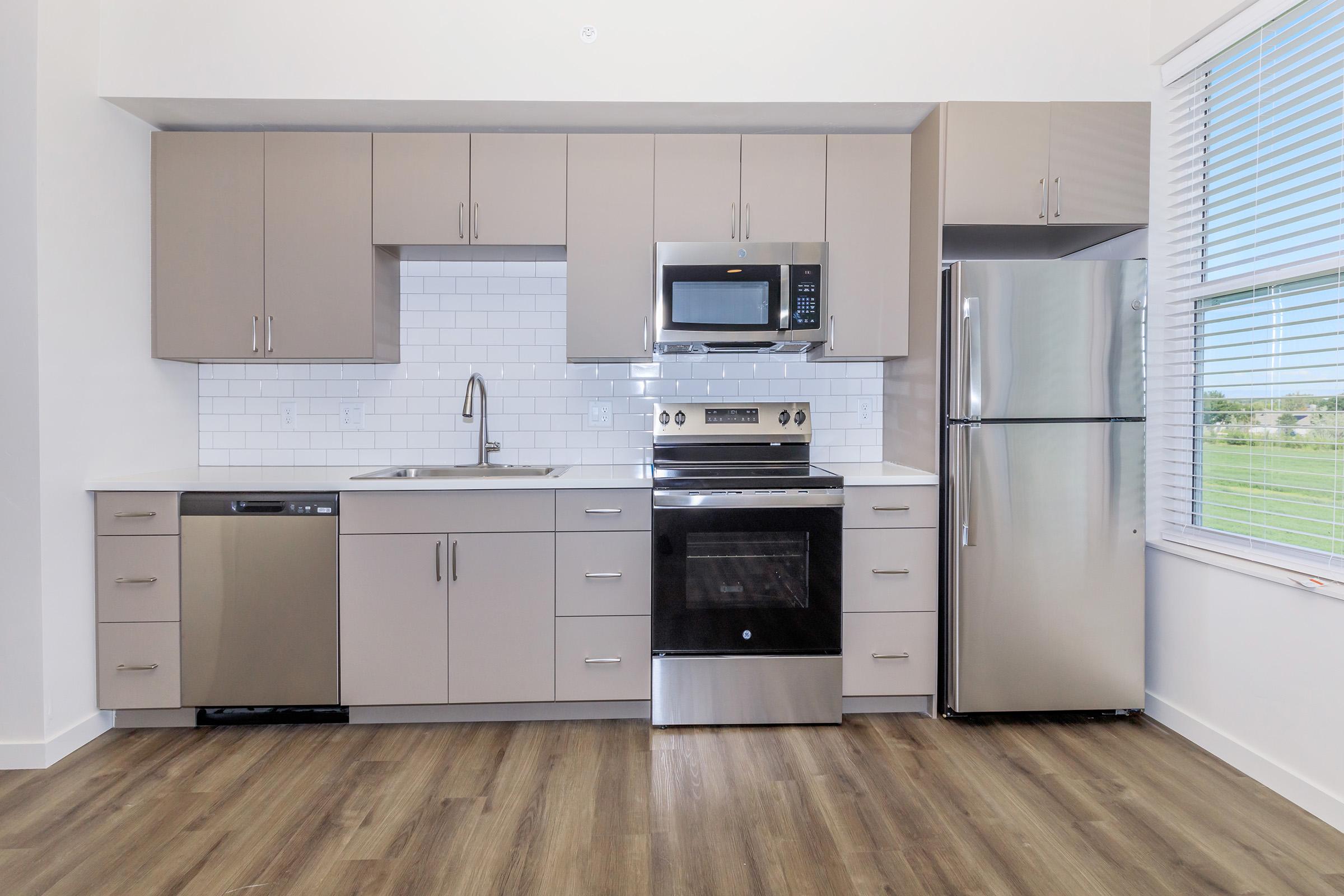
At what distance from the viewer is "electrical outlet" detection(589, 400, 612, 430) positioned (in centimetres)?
323

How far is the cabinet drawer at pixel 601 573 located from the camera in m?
2.61

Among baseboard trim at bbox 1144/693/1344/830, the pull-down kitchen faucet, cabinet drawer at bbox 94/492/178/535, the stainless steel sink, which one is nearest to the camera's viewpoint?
baseboard trim at bbox 1144/693/1344/830

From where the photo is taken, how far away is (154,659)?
2.54m

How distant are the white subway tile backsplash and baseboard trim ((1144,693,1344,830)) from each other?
1.85 meters

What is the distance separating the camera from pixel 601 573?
262 cm

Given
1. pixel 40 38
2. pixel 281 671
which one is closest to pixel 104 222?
pixel 40 38

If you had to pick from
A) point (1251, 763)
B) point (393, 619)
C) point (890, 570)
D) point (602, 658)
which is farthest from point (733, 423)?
point (1251, 763)

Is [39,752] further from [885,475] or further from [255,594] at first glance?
[885,475]

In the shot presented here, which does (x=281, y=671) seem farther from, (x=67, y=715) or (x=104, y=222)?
(x=104, y=222)

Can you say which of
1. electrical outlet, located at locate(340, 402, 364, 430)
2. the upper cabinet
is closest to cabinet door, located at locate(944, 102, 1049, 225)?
the upper cabinet

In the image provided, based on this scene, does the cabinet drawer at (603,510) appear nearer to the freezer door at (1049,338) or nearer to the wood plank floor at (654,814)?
the wood plank floor at (654,814)

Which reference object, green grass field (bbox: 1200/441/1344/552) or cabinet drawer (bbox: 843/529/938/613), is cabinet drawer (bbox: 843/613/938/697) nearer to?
cabinet drawer (bbox: 843/529/938/613)

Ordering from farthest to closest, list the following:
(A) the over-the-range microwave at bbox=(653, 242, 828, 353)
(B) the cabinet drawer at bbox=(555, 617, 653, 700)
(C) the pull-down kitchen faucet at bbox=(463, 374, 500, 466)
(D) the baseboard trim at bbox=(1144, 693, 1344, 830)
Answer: (C) the pull-down kitchen faucet at bbox=(463, 374, 500, 466)
(A) the over-the-range microwave at bbox=(653, 242, 828, 353)
(B) the cabinet drawer at bbox=(555, 617, 653, 700)
(D) the baseboard trim at bbox=(1144, 693, 1344, 830)

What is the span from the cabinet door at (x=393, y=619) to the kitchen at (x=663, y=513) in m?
0.01
